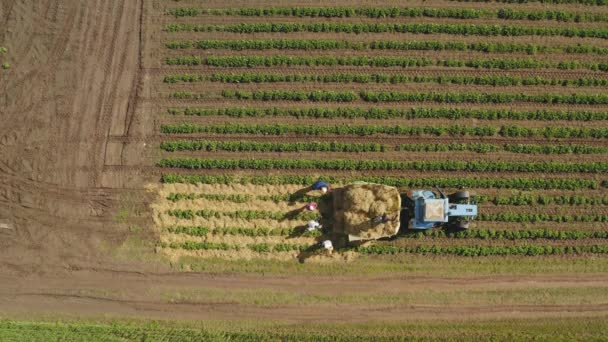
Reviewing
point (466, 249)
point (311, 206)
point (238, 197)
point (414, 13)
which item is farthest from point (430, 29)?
point (238, 197)

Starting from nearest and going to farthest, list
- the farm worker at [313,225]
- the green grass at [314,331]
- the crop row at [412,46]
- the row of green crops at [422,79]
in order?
the green grass at [314,331], the farm worker at [313,225], the row of green crops at [422,79], the crop row at [412,46]

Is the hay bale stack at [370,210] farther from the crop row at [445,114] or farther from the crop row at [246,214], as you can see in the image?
the crop row at [445,114]

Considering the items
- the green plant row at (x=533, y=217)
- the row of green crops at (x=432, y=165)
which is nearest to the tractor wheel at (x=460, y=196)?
the green plant row at (x=533, y=217)

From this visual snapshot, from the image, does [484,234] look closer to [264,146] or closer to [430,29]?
[430,29]

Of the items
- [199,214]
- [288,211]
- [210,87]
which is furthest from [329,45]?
[199,214]

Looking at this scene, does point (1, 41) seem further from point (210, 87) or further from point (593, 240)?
point (593, 240)

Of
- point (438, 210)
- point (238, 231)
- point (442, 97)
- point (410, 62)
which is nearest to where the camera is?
point (438, 210)

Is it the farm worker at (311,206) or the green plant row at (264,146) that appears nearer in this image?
the farm worker at (311,206)
